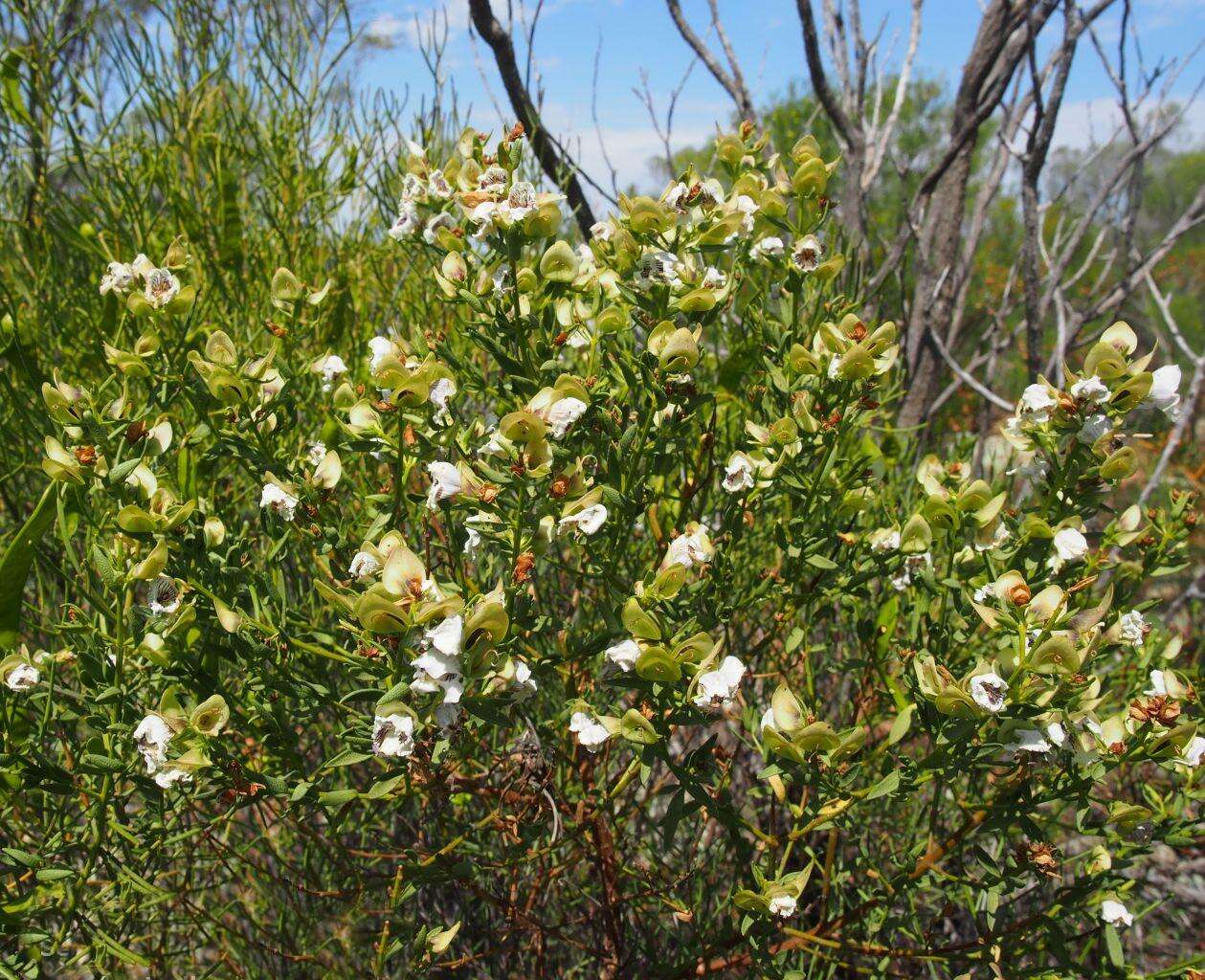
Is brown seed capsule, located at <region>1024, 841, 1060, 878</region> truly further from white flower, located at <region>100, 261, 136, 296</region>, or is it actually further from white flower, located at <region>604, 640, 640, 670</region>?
white flower, located at <region>100, 261, 136, 296</region>

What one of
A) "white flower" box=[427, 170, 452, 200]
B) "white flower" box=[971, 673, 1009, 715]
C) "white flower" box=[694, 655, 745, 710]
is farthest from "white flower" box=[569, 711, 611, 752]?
"white flower" box=[427, 170, 452, 200]

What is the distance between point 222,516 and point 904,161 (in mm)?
2082

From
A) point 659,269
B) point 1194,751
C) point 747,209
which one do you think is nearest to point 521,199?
point 659,269

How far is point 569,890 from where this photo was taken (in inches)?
67.2

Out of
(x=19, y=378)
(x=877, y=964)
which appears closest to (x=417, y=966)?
(x=877, y=964)

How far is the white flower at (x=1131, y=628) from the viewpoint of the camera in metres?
1.14

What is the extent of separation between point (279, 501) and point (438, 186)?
0.51 m

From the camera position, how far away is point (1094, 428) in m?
1.07

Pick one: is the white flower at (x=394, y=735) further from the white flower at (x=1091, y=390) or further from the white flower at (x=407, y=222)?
the white flower at (x=1091, y=390)

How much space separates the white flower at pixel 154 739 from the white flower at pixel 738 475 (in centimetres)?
75

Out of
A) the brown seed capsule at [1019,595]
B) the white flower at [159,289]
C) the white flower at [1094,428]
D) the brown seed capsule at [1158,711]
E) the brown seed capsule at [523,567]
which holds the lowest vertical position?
the brown seed capsule at [1158,711]

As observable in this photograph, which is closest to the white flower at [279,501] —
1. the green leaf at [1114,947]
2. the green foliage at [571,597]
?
the green foliage at [571,597]

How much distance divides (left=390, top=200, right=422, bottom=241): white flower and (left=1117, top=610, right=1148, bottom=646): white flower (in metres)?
1.12

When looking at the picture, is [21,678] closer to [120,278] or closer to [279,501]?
[279,501]
